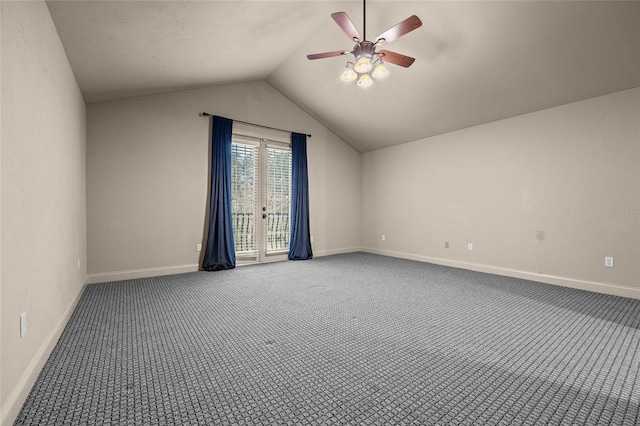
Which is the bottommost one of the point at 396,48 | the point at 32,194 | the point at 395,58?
the point at 32,194

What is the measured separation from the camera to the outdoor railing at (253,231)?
5371 mm

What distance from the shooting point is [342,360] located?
2.00m

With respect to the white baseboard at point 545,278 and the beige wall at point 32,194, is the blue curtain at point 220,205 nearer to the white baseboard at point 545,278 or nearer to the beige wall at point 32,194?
the beige wall at point 32,194

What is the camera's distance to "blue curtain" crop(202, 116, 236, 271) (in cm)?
489

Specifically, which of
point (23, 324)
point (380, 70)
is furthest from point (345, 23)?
point (23, 324)

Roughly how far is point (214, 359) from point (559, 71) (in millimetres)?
4854

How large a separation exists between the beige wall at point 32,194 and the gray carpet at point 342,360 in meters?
0.21

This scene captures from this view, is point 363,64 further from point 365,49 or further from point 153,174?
point 153,174

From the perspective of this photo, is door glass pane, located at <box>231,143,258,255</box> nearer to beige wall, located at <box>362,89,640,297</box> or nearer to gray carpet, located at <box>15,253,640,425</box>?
gray carpet, located at <box>15,253,640,425</box>

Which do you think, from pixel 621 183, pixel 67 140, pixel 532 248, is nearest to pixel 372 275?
pixel 532 248

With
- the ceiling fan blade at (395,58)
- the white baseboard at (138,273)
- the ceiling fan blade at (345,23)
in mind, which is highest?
the ceiling fan blade at (345,23)

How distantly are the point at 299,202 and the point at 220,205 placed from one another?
1659mm

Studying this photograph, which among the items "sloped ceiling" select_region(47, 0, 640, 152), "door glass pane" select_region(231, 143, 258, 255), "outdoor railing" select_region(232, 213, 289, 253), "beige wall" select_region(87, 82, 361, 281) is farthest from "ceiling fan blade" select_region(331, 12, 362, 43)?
"outdoor railing" select_region(232, 213, 289, 253)

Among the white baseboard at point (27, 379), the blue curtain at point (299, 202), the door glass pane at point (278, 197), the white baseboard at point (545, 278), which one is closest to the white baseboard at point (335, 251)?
the blue curtain at point (299, 202)
